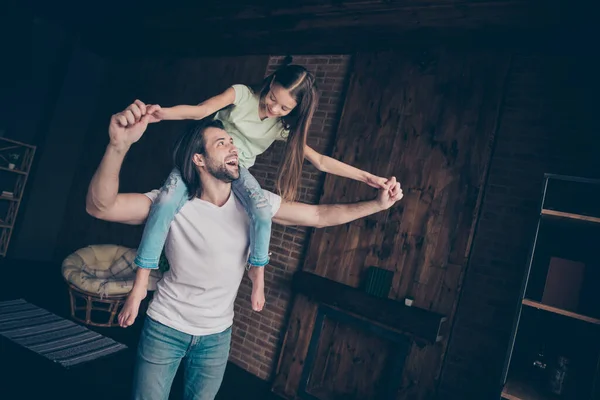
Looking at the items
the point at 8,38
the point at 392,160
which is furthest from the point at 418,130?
the point at 8,38

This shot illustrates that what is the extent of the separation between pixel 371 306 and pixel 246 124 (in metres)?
2.08

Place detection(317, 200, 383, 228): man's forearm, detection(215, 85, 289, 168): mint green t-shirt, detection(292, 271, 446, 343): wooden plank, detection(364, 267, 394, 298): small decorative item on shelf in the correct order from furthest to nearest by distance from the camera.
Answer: detection(364, 267, 394, 298): small decorative item on shelf < detection(292, 271, 446, 343): wooden plank < detection(215, 85, 289, 168): mint green t-shirt < detection(317, 200, 383, 228): man's forearm

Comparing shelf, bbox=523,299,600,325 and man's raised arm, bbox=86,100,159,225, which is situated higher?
man's raised arm, bbox=86,100,159,225

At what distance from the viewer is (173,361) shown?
1.64 m

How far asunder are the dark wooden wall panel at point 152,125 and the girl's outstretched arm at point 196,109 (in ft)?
9.94

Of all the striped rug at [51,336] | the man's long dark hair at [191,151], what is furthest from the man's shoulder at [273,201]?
the striped rug at [51,336]

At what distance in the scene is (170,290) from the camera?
65.9 inches

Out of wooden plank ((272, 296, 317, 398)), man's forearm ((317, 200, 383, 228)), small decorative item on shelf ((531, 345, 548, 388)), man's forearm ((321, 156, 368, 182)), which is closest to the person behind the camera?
man's forearm ((317, 200, 383, 228))

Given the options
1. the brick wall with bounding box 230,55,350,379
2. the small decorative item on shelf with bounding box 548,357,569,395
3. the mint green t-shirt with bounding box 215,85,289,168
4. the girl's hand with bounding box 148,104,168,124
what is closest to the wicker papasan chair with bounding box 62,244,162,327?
the brick wall with bounding box 230,55,350,379

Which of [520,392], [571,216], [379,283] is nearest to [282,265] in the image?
[379,283]

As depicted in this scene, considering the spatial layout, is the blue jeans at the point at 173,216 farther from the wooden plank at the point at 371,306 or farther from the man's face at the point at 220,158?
the wooden plank at the point at 371,306

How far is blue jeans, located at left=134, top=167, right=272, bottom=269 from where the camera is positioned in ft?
5.41

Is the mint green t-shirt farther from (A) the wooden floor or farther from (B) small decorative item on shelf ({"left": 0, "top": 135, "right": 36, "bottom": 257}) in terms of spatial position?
(B) small decorative item on shelf ({"left": 0, "top": 135, "right": 36, "bottom": 257})

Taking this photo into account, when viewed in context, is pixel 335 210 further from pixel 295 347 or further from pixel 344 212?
pixel 295 347
